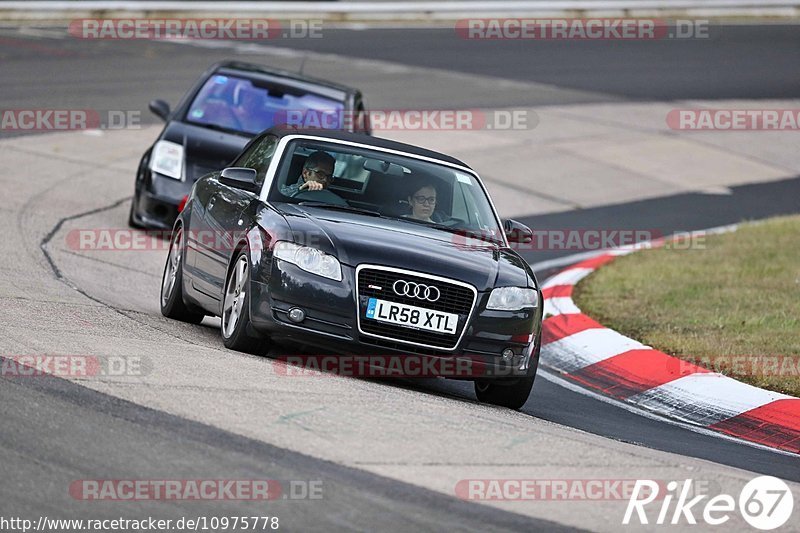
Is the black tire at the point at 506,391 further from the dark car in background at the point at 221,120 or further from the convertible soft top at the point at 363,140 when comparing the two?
the dark car in background at the point at 221,120

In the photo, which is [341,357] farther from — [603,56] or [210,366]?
[603,56]

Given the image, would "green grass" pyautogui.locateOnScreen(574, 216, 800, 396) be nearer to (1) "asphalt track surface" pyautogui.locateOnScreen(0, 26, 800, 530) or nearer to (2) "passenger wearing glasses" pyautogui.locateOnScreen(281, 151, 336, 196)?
(1) "asphalt track surface" pyautogui.locateOnScreen(0, 26, 800, 530)

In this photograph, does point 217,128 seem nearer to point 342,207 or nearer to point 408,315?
point 342,207

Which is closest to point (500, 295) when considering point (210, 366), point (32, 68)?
point (210, 366)

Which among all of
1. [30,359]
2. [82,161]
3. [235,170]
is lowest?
[82,161]

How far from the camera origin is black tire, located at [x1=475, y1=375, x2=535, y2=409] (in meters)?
8.50

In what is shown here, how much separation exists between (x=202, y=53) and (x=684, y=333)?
1733cm

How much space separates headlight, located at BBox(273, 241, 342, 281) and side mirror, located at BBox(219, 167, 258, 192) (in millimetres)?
1068

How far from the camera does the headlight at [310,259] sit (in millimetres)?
8008

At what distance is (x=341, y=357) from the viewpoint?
8789mm

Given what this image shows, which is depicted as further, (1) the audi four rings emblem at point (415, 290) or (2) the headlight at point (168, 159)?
(2) the headlight at point (168, 159)

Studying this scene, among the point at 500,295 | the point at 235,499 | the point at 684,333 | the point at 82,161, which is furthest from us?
the point at 82,161

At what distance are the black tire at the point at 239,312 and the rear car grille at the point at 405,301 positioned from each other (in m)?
0.69

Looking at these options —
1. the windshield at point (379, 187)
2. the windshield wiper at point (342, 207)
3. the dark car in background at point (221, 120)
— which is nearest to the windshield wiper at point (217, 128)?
the dark car in background at point (221, 120)
